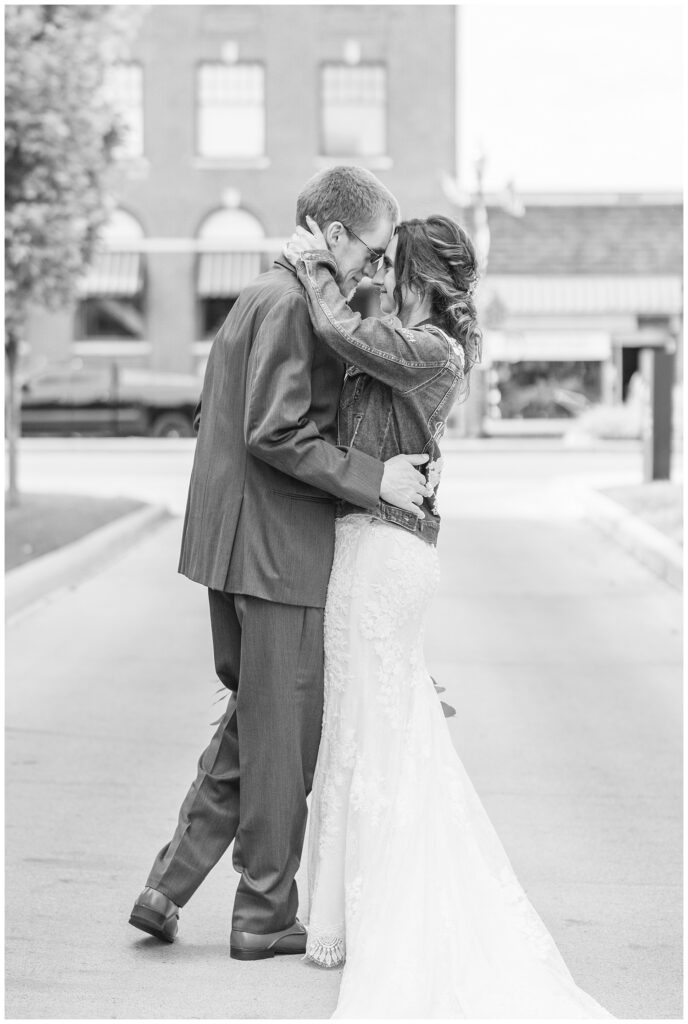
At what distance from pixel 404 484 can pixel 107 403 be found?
2989 cm

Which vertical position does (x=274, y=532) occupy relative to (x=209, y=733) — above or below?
above

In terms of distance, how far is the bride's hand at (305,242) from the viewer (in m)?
3.88

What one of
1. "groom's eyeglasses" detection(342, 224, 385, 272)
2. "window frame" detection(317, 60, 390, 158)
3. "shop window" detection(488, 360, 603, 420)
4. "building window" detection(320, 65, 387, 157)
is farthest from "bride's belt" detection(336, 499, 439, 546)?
"building window" detection(320, 65, 387, 157)

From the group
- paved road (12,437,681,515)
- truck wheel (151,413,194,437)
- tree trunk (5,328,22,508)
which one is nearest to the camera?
tree trunk (5,328,22,508)

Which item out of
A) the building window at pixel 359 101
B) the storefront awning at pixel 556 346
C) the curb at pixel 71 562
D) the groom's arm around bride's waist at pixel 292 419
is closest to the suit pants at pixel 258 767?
the groom's arm around bride's waist at pixel 292 419

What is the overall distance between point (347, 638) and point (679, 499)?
12.6m

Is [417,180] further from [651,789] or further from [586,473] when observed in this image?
[651,789]

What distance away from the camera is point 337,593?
3930mm

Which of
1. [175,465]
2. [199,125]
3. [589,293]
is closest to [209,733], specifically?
[175,465]

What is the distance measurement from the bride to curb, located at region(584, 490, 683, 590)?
7.77 meters

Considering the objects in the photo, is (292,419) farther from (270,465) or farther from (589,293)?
(589,293)

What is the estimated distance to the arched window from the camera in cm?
3888

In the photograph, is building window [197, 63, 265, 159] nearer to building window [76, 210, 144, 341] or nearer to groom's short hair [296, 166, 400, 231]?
building window [76, 210, 144, 341]

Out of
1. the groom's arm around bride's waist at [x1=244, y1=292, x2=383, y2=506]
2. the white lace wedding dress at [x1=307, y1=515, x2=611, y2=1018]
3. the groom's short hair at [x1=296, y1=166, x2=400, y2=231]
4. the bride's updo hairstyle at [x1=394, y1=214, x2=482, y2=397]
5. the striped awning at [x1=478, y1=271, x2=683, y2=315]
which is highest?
the striped awning at [x1=478, y1=271, x2=683, y2=315]
